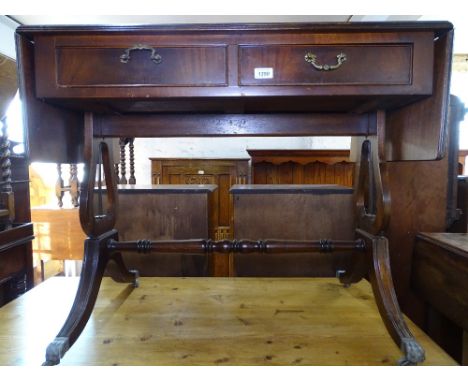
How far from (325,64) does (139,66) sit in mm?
487

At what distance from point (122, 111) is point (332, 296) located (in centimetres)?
105

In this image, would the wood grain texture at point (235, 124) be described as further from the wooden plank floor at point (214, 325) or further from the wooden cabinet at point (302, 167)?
the wooden cabinet at point (302, 167)

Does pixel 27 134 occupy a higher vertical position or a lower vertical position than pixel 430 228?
higher

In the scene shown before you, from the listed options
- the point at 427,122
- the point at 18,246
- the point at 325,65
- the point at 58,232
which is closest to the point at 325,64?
the point at 325,65

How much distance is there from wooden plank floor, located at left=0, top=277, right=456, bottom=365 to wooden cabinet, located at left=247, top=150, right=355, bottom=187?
201 cm

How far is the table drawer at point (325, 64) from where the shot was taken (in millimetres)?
793

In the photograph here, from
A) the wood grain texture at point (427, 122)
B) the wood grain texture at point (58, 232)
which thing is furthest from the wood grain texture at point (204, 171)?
the wood grain texture at point (427, 122)

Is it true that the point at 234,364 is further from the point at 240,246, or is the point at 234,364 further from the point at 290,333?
the point at 240,246

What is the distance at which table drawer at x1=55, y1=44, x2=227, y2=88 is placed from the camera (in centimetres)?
79

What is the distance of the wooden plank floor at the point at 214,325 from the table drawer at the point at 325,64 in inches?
28.7

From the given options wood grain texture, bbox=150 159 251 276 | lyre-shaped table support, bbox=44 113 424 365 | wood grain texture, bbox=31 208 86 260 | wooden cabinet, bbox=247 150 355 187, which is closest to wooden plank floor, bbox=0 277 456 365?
lyre-shaped table support, bbox=44 113 424 365

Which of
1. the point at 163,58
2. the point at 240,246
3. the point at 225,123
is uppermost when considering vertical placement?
the point at 163,58

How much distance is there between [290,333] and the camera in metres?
0.93
